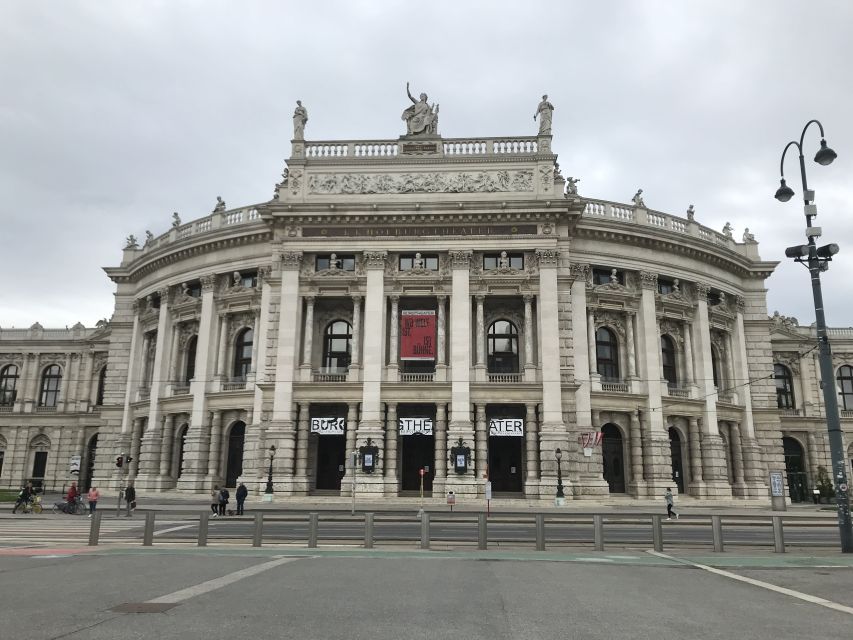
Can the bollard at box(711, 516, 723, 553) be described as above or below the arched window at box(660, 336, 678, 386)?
below

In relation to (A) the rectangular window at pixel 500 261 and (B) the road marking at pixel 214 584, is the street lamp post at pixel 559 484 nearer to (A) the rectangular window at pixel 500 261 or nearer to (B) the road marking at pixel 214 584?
(A) the rectangular window at pixel 500 261

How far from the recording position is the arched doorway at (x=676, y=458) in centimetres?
4253

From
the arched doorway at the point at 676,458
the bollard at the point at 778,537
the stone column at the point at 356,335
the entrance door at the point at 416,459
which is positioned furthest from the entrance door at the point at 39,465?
the bollard at the point at 778,537

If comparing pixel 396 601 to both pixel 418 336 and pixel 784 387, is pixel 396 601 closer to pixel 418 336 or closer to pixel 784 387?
pixel 418 336

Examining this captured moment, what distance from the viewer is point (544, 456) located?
36781mm

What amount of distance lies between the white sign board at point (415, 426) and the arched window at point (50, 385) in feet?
132

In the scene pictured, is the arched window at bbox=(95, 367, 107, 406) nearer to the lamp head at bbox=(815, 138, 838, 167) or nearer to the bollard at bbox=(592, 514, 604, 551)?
the bollard at bbox=(592, 514, 604, 551)

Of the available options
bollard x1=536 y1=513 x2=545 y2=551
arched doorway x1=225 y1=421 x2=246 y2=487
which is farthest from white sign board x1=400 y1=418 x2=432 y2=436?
bollard x1=536 y1=513 x2=545 y2=551

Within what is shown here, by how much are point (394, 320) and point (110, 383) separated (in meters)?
25.3

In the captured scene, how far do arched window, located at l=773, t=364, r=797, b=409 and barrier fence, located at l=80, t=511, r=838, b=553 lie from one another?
3116cm

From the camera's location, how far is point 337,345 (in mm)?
42719

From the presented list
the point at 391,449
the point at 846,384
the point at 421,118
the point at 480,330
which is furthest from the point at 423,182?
the point at 846,384

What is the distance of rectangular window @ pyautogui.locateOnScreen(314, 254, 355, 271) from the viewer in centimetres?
4153

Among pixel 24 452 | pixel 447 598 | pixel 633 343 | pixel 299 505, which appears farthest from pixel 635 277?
pixel 24 452
